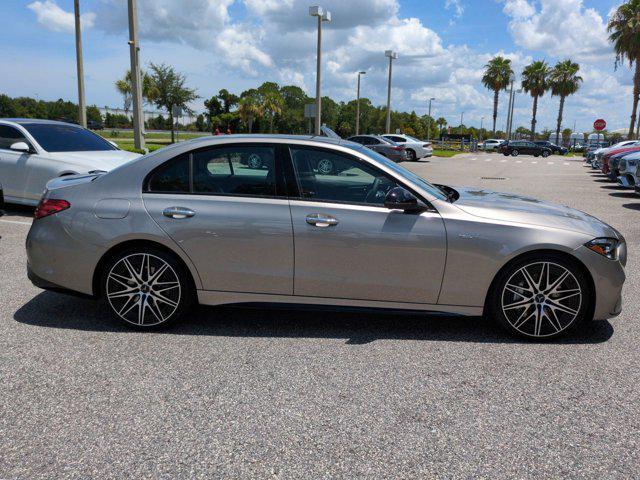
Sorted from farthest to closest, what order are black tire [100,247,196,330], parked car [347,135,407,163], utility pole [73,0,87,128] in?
parked car [347,135,407,163] → utility pole [73,0,87,128] → black tire [100,247,196,330]

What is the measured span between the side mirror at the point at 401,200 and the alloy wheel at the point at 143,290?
5.63 ft

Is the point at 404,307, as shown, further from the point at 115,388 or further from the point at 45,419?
the point at 45,419

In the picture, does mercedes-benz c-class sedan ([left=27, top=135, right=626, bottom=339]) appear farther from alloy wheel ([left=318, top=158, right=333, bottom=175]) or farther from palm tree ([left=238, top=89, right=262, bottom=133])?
palm tree ([left=238, top=89, right=262, bottom=133])

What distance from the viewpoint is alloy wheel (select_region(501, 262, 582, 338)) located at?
4.01m

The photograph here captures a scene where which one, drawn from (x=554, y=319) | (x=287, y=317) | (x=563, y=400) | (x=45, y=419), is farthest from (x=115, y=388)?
(x=554, y=319)

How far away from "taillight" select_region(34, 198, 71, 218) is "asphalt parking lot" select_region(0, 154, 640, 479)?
0.88 metres

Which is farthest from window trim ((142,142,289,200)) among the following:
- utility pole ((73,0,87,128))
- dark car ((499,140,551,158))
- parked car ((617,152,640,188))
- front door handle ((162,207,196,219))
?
dark car ((499,140,551,158))

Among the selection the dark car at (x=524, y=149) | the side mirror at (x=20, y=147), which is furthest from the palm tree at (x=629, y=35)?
the side mirror at (x=20, y=147)

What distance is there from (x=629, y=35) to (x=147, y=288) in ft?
169

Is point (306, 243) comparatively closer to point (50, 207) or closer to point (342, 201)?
point (342, 201)

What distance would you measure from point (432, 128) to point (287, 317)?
138 meters

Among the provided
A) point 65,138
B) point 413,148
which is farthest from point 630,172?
point 413,148

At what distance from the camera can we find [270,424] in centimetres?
294

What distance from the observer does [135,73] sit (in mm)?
17625
